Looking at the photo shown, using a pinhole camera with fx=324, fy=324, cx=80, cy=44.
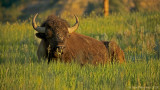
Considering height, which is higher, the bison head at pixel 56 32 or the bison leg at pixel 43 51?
the bison head at pixel 56 32

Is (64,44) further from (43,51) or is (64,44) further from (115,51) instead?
(115,51)

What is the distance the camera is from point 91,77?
22.4 ft

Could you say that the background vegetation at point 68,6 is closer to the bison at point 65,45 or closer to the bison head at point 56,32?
the bison at point 65,45

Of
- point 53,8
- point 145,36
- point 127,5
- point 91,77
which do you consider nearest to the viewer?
point 91,77

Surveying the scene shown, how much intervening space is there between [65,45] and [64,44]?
175 millimetres

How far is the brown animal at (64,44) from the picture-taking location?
890cm

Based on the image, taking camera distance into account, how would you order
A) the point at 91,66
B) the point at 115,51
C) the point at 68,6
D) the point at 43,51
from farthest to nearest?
the point at 68,6, the point at 115,51, the point at 43,51, the point at 91,66

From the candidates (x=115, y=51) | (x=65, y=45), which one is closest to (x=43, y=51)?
(x=65, y=45)

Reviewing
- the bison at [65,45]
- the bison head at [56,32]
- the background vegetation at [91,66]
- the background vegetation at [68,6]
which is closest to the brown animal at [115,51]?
the bison at [65,45]

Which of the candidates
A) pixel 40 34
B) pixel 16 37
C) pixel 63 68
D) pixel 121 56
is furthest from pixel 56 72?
pixel 16 37

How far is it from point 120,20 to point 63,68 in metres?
10.9

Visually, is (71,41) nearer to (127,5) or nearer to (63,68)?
(63,68)

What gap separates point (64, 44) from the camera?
8.90 m

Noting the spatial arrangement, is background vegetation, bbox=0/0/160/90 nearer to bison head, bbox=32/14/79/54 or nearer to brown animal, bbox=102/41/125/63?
brown animal, bbox=102/41/125/63
